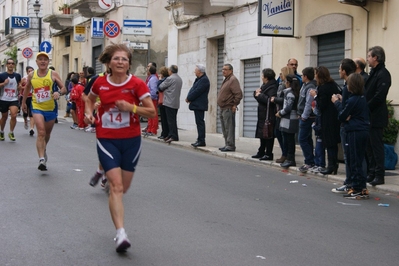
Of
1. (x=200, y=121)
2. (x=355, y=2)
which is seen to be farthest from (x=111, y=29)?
(x=355, y=2)

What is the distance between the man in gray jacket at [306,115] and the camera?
12398mm

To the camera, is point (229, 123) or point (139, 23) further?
point (139, 23)

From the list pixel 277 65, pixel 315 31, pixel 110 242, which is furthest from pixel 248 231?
pixel 277 65

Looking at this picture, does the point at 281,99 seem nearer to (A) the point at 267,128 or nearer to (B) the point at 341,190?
(A) the point at 267,128

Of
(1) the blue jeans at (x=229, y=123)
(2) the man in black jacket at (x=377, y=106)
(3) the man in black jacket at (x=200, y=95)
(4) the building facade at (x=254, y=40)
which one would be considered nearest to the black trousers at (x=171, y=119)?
(3) the man in black jacket at (x=200, y=95)

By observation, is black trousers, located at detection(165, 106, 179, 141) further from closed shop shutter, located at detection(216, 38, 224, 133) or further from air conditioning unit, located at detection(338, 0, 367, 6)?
air conditioning unit, located at detection(338, 0, 367, 6)

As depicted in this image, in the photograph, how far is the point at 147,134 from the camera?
68.6 feet

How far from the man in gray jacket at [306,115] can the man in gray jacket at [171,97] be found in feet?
21.1

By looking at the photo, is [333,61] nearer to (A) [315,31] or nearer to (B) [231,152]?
(A) [315,31]

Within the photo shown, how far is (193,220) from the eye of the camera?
789 cm

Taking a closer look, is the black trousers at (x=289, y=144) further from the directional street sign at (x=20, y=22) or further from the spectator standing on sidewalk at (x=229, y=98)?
the directional street sign at (x=20, y=22)

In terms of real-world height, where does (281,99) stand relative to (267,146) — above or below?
above

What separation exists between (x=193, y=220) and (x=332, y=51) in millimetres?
9380

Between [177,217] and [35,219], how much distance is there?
1580 mm
